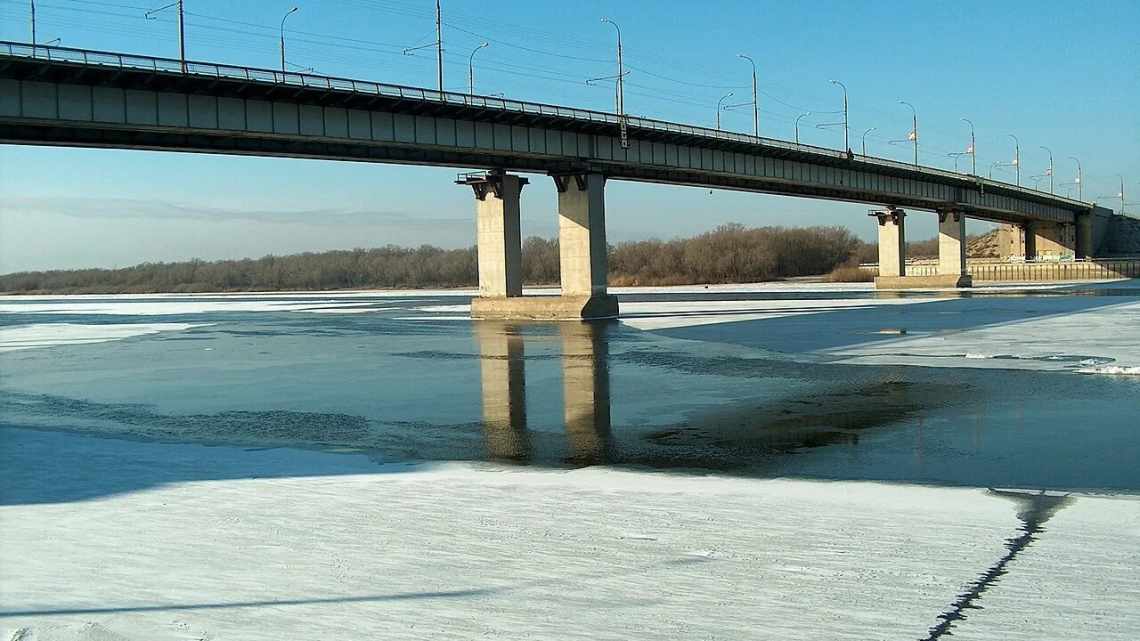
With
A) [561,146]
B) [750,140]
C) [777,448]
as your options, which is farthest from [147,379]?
[750,140]

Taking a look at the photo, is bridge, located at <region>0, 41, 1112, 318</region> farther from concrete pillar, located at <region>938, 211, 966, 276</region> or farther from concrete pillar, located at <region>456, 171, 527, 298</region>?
concrete pillar, located at <region>938, 211, 966, 276</region>

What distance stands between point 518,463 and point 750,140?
2179 inches

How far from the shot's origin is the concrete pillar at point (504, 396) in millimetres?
14867

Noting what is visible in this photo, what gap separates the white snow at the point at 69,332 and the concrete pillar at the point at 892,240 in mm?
64089

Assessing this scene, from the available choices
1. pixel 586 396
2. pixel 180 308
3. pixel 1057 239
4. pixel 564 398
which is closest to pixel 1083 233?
pixel 1057 239

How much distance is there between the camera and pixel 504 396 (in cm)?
2097

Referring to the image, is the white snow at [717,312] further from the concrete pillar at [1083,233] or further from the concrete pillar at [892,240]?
the concrete pillar at [1083,233]

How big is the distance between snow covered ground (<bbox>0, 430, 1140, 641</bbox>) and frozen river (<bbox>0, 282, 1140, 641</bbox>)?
1.4 inches

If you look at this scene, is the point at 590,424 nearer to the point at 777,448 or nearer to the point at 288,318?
the point at 777,448

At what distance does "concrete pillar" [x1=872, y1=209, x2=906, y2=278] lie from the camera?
315ft

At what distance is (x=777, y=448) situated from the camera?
14.0 m

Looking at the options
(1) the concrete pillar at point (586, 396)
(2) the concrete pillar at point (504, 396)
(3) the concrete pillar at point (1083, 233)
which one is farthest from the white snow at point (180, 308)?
(3) the concrete pillar at point (1083, 233)

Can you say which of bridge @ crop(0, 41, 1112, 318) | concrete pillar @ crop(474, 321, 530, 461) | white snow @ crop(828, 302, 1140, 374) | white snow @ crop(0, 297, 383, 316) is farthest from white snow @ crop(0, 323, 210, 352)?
white snow @ crop(828, 302, 1140, 374)

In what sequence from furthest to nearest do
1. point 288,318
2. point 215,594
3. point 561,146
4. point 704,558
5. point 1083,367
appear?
1. point 288,318
2. point 561,146
3. point 1083,367
4. point 704,558
5. point 215,594
